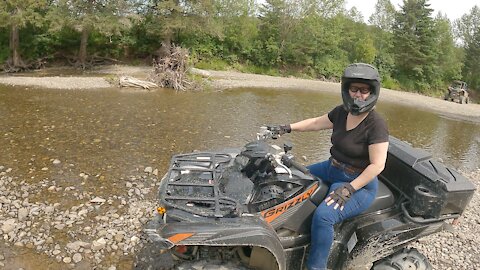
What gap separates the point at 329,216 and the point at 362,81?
1146mm

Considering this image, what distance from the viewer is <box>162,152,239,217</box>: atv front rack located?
257cm

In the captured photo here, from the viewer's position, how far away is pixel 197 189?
274 centimetres

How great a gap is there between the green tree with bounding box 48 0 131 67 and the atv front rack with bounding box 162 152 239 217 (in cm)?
1950

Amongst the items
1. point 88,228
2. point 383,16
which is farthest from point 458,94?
point 88,228

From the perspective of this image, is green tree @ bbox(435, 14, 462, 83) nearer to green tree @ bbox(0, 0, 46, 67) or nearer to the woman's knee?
green tree @ bbox(0, 0, 46, 67)

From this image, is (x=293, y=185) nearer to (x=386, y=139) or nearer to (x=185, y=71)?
(x=386, y=139)

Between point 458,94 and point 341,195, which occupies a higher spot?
point 341,195

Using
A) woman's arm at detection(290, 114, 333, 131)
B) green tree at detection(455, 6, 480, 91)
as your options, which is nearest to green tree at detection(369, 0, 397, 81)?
green tree at detection(455, 6, 480, 91)

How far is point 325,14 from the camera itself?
124 ft

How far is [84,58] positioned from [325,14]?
25012mm

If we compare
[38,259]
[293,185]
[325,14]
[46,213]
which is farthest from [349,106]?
[325,14]

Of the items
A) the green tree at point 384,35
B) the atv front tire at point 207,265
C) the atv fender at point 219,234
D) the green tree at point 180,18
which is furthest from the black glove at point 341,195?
the green tree at point 384,35

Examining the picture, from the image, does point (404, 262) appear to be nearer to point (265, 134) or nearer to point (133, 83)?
point (265, 134)

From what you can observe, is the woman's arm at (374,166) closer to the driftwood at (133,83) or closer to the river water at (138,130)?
the river water at (138,130)
